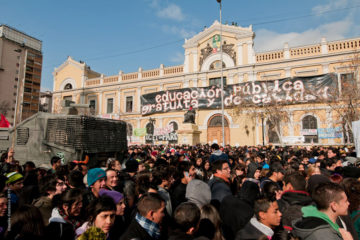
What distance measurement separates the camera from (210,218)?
7.24 ft

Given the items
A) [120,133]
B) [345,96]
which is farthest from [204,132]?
[120,133]

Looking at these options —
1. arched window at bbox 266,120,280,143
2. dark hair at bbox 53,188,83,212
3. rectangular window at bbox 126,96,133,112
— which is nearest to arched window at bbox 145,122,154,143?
rectangular window at bbox 126,96,133,112

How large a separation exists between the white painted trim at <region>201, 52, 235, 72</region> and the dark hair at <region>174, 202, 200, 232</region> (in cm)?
2614

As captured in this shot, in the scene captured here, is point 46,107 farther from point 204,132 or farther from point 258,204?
point 258,204

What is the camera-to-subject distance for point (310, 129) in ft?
70.3

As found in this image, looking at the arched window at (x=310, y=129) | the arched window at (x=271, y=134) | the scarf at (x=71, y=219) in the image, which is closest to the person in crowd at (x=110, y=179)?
the scarf at (x=71, y=219)

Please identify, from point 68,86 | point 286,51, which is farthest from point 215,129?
point 68,86

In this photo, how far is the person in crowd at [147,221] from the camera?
A: 2.00 m

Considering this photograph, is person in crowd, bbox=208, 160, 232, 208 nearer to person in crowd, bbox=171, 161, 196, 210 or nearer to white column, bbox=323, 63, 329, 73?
person in crowd, bbox=171, 161, 196, 210

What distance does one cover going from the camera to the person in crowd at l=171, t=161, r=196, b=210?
3.46m

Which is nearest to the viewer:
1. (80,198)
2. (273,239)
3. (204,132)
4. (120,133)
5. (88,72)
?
(273,239)

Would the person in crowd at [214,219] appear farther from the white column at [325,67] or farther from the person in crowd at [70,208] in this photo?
the white column at [325,67]

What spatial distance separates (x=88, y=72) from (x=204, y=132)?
23880mm

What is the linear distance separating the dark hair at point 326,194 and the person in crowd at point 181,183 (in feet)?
6.15
